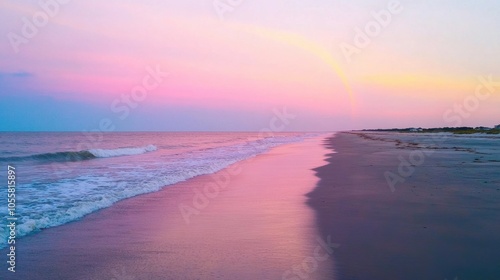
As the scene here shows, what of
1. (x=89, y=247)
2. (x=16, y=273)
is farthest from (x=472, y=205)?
(x=16, y=273)

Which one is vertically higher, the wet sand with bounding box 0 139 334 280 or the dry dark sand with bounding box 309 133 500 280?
the dry dark sand with bounding box 309 133 500 280

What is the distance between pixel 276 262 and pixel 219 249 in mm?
1287

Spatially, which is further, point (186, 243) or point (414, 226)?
point (414, 226)

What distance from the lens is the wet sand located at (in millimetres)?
6375

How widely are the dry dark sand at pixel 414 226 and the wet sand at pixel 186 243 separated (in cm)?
59

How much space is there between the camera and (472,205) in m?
10.7

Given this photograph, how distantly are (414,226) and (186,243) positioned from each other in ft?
15.9

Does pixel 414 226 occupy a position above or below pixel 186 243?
above

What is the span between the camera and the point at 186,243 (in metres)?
8.02

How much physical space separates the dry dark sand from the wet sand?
0.59 metres

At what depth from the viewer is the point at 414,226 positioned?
8.66 meters

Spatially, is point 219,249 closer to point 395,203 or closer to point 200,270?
point 200,270

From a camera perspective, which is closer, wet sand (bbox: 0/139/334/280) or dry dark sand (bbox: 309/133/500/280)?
dry dark sand (bbox: 309/133/500/280)

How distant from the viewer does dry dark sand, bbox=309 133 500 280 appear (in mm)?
6199
